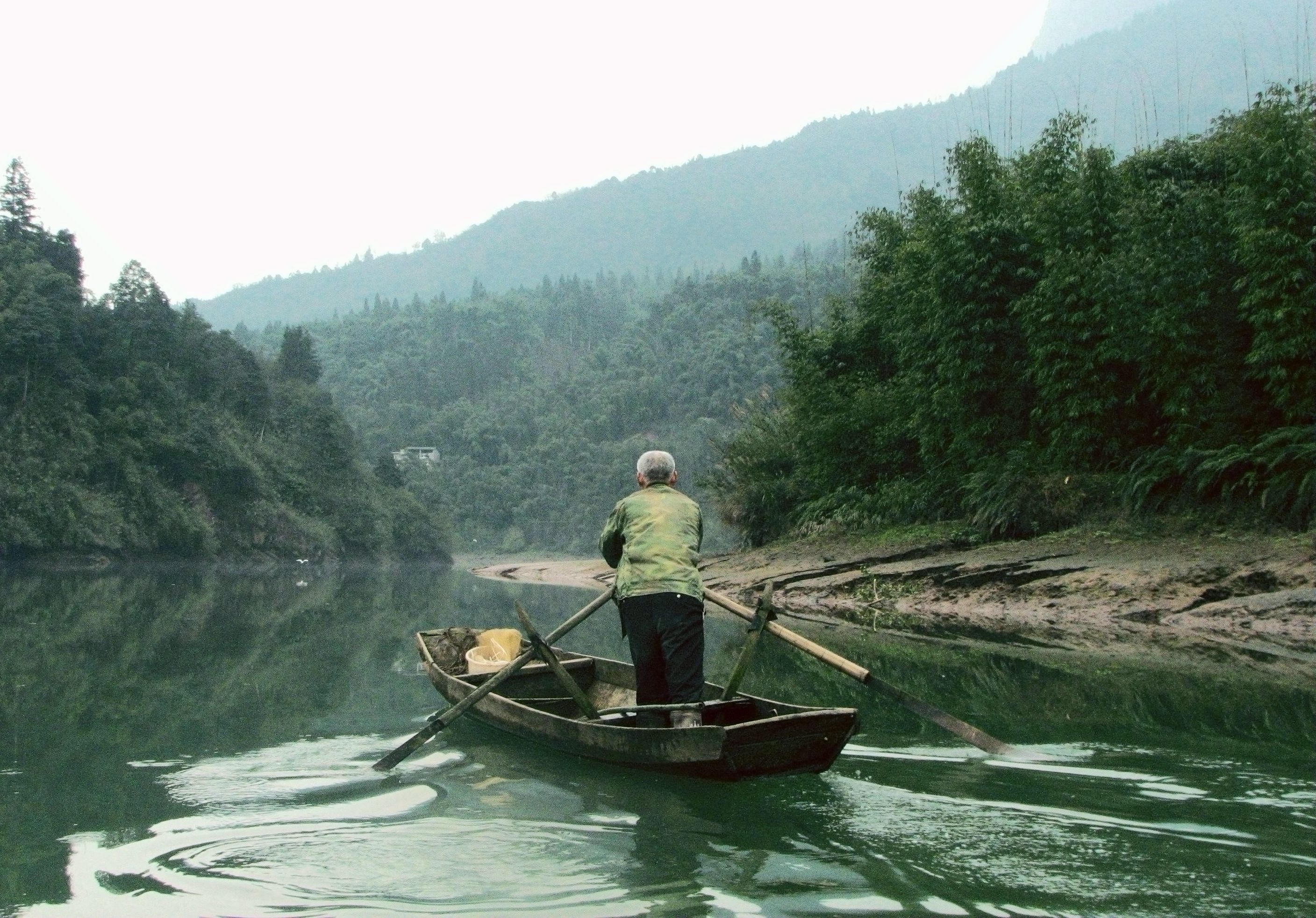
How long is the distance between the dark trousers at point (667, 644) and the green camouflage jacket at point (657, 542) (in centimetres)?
7

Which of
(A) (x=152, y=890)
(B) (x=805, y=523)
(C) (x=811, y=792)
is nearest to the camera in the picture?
(A) (x=152, y=890)

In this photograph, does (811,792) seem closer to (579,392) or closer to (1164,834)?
(1164,834)

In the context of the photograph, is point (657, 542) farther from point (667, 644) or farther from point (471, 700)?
point (471, 700)

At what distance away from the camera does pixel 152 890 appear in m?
4.58

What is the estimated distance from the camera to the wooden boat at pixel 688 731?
19.5ft

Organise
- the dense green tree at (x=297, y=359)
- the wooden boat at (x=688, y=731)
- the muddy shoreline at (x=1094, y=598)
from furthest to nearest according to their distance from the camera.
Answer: the dense green tree at (x=297, y=359) → the muddy shoreline at (x=1094, y=598) → the wooden boat at (x=688, y=731)

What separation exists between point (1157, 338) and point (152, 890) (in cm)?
1436

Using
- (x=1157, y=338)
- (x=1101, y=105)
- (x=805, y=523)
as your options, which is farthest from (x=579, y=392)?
(x=1101, y=105)

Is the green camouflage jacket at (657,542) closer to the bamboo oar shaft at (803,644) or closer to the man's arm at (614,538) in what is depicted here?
the man's arm at (614,538)

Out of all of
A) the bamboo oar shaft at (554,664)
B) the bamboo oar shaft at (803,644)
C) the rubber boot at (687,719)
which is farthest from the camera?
the bamboo oar shaft at (554,664)

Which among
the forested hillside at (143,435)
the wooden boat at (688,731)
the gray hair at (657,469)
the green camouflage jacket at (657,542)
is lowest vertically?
the wooden boat at (688,731)

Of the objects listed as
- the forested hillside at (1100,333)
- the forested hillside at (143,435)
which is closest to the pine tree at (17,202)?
the forested hillside at (143,435)

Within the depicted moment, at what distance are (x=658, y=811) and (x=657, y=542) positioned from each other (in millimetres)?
1818

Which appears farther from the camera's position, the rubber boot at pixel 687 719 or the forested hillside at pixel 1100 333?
the forested hillside at pixel 1100 333
